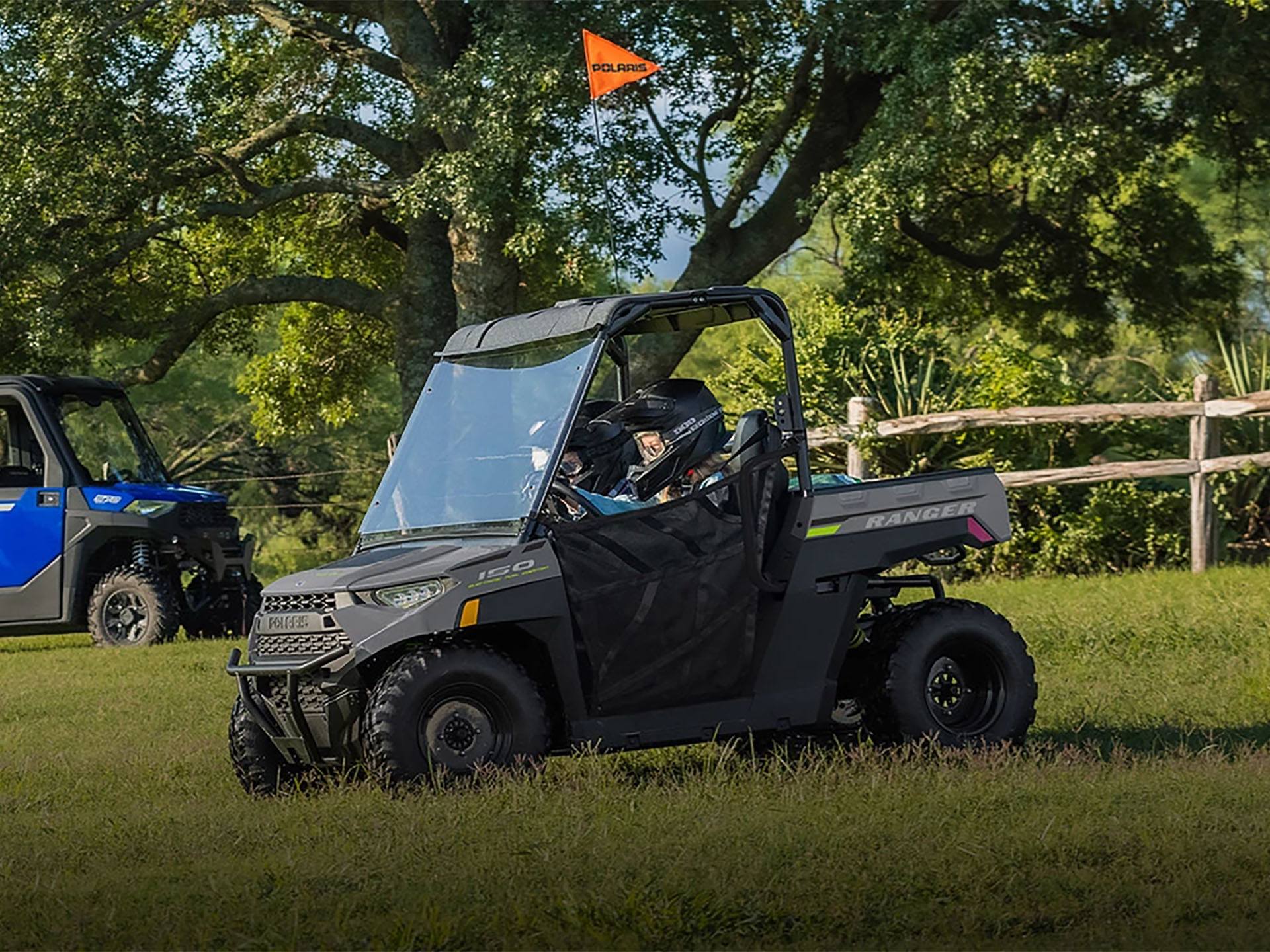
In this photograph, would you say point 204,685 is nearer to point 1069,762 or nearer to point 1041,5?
point 1069,762

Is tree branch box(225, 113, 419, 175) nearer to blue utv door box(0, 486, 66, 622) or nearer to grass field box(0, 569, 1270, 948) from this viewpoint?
blue utv door box(0, 486, 66, 622)

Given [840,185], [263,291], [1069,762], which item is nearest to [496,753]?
[1069,762]

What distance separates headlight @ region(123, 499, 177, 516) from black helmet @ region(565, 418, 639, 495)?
32.1 feet

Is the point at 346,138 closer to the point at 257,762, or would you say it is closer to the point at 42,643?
the point at 42,643

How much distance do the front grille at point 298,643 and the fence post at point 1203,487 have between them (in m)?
11.6

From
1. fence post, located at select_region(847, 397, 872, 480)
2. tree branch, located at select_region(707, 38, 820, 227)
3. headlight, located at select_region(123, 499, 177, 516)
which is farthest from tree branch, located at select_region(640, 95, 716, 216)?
headlight, located at select_region(123, 499, 177, 516)

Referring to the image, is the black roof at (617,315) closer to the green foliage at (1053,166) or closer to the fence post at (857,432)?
the fence post at (857,432)

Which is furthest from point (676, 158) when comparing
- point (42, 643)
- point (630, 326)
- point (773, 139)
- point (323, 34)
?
point (630, 326)

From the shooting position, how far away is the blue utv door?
17.8 meters

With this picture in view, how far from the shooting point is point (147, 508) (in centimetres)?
1781

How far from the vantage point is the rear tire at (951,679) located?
342 inches

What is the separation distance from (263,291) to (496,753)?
19261 millimetres

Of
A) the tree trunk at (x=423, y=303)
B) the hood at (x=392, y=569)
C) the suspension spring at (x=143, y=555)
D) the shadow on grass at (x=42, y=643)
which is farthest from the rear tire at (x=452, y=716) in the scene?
the tree trunk at (x=423, y=303)

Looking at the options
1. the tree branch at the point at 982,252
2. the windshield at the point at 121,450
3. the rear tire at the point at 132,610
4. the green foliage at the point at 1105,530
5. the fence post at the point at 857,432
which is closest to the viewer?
the rear tire at the point at 132,610
